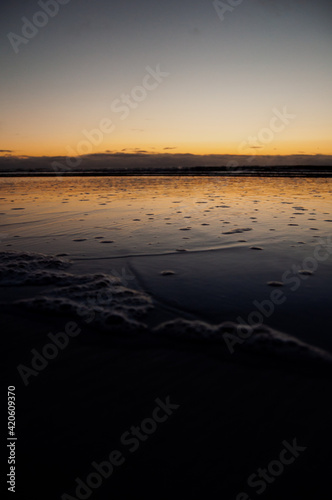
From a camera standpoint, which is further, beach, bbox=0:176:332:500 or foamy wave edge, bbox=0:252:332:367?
foamy wave edge, bbox=0:252:332:367

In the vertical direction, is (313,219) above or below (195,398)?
above

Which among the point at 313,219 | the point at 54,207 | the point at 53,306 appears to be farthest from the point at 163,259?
the point at 54,207

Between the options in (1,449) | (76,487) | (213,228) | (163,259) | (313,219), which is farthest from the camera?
(313,219)

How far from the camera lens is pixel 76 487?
1082 mm

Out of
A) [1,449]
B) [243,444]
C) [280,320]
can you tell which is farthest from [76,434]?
[280,320]

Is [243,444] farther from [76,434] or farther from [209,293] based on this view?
[209,293]

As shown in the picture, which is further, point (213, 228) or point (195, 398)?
point (213, 228)

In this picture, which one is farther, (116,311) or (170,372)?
(116,311)

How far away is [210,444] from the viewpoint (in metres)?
1.22

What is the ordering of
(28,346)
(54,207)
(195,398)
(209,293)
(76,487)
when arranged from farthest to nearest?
1. (54,207)
2. (209,293)
3. (28,346)
4. (195,398)
5. (76,487)

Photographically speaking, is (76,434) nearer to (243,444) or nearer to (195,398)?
(195,398)

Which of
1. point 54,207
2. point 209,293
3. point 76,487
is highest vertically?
point 54,207

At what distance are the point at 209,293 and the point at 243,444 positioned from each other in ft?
4.93

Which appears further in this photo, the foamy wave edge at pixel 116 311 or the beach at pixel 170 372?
the foamy wave edge at pixel 116 311
